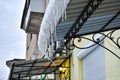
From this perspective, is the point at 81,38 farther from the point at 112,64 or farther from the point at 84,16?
the point at 84,16

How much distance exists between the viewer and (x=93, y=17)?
16.3ft

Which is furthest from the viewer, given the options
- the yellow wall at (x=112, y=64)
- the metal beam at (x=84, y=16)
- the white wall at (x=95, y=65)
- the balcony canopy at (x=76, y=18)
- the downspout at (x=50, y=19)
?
the white wall at (x=95, y=65)

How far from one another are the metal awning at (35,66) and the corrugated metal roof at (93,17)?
4.82m

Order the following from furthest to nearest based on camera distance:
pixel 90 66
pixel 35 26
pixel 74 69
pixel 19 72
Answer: pixel 35 26, pixel 19 72, pixel 74 69, pixel 90 66

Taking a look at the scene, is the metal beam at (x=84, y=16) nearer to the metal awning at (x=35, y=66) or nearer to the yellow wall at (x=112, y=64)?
the yellow wall at (x=112, y=64)

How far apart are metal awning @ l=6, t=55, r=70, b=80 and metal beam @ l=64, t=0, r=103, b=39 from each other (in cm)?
498

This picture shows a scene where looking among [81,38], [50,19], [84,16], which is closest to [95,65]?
[81,38]

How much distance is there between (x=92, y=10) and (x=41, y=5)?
9882mm

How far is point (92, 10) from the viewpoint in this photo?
441 cm

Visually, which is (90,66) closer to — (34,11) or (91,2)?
(91,2)

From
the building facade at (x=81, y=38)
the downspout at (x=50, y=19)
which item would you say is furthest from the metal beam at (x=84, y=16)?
the downspout at (x=50, y=19)

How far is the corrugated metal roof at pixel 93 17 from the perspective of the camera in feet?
14.5

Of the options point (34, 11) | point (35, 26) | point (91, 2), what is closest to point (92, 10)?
point (91, 2)

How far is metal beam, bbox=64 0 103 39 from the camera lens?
436cm
